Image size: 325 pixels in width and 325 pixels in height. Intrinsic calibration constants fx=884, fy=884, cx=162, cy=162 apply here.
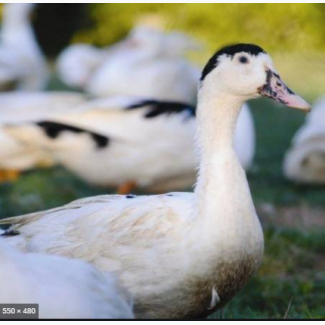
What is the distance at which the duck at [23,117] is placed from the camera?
5.66 m

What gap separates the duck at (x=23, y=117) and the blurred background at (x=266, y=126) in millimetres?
144

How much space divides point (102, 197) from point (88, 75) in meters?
7.66

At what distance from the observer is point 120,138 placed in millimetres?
5273

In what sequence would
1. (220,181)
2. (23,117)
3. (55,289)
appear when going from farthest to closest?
(23,117) → (220,181) → (55,289)

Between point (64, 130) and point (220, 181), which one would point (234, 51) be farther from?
point (64, 130)

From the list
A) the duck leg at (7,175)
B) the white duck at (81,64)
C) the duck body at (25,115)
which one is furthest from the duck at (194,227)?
the white duck at (81,64)

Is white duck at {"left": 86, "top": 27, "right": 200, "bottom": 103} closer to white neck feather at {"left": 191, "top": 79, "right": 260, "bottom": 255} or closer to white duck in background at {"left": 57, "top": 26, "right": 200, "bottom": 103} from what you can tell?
white duck in background at {"left": 57, "top": 26, "right": 200, "bottom": 103}

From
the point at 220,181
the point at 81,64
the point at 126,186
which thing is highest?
the point at 220,181

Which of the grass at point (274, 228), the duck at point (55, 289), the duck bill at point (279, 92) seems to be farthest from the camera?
the grass at point (274, 228)

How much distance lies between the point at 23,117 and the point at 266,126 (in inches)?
144

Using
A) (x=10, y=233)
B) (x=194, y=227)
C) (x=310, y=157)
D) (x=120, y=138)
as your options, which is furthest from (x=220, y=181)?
(x=310, y=157)

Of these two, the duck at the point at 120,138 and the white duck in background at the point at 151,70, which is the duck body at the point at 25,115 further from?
the white duck in background at the point at 151,70

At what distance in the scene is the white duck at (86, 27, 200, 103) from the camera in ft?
25.1

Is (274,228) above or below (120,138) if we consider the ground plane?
below
